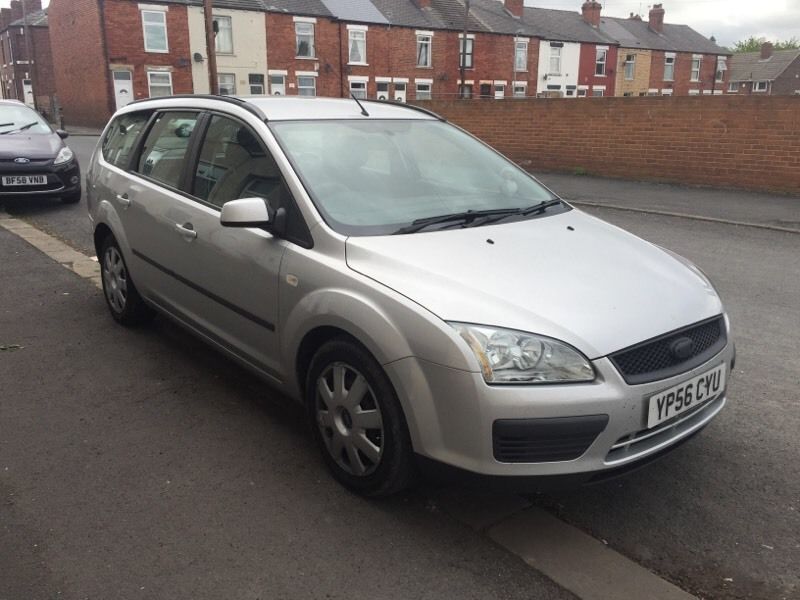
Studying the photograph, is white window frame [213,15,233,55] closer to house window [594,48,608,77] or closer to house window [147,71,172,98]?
house window [147,71,172,98]

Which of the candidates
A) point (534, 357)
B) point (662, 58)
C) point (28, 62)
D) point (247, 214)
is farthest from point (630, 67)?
point (534, 357)

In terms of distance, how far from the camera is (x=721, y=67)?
192 ft

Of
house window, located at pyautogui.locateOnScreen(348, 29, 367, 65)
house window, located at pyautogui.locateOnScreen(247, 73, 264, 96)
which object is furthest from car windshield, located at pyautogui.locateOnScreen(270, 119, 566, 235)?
house window, located at pyautogui.locateOnScreen(348, 29, 367, 65)

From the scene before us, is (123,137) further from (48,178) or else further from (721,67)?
(721,67)

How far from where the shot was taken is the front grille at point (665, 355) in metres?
2.54

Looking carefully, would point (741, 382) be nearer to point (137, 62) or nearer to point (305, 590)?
point (305, 590)

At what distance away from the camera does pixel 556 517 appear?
2859 mm

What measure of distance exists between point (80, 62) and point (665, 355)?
39600 millimetres

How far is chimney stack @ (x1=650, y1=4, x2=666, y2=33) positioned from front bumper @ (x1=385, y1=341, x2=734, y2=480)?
5987cm

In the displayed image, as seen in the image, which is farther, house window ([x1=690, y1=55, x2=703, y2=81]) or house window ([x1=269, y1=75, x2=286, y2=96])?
house window ([x1=690, y1=55, x2=703, y2=81])

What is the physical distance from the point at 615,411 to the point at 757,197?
10.5m

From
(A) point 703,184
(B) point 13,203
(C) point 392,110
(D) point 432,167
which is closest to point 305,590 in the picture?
(D) point 432,167

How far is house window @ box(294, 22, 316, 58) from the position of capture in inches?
1464

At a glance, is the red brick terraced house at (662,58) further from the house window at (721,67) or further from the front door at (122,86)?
the front door at (122,86)
